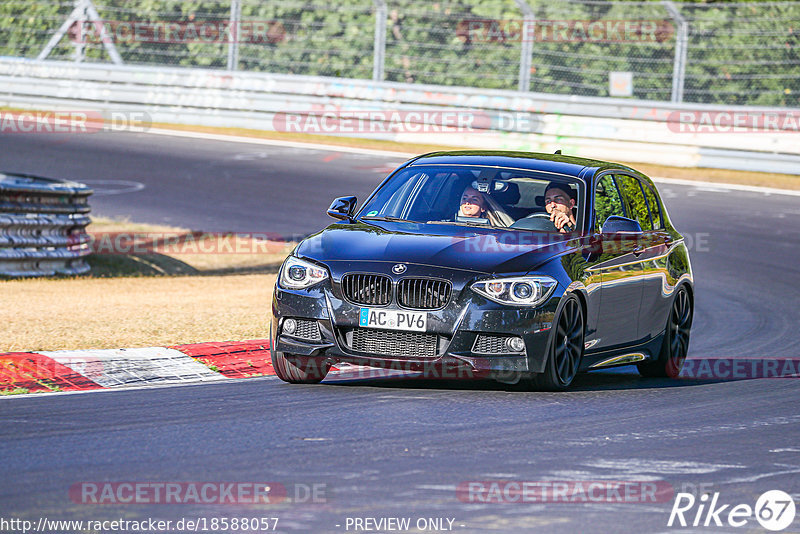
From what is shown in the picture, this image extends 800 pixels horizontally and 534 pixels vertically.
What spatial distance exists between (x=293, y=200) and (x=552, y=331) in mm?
13136

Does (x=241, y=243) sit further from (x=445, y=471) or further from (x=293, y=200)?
(x=445, y=471)

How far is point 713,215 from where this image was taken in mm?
20344

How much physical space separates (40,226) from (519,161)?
7.18 m

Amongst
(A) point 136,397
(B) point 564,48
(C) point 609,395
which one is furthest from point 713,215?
(A) point 136,397

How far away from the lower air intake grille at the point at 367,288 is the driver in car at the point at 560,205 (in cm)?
156

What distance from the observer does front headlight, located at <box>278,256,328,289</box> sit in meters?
8.32

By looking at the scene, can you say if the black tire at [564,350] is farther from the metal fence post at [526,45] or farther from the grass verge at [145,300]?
the metal fence post at [526,45]

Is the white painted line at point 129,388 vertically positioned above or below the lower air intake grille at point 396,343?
below

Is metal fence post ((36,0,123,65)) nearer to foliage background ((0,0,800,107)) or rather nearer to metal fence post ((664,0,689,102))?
foliage background ((0,0,800,107))

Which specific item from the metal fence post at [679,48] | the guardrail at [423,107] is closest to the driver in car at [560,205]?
the guardrail at [423,107]

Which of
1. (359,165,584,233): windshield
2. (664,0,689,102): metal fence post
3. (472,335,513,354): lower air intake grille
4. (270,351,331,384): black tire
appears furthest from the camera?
(664,0,689,102): metal fence post

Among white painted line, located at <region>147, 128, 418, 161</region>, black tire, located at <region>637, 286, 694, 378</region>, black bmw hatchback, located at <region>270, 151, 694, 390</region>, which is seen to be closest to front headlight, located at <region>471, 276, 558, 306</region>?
black bmw hatchback, located at <region>270, 151, 694, 390</region>

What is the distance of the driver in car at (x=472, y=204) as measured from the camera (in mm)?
9227

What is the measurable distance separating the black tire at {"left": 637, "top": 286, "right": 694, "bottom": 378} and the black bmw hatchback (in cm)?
2
